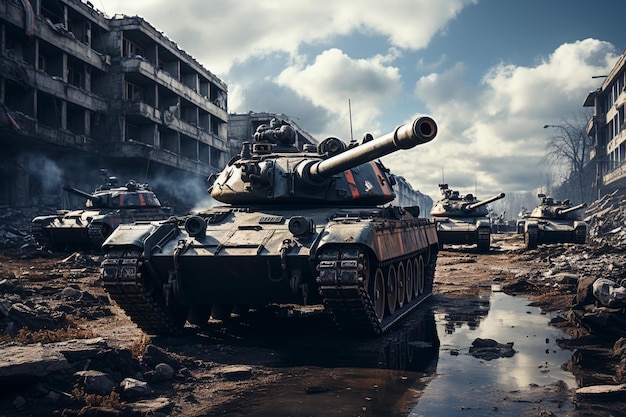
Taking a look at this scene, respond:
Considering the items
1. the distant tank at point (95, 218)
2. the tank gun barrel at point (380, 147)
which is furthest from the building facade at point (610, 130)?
the tank gun barrel at point (380, 147)

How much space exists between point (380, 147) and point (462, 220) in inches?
691

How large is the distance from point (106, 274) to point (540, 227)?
19.4 m

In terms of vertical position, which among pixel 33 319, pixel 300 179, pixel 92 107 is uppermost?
pixel 92 107

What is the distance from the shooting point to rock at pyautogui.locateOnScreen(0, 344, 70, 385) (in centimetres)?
536

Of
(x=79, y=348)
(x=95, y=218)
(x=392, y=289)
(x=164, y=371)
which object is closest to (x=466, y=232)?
(x=95, y=218)

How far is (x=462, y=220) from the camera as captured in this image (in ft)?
81.1

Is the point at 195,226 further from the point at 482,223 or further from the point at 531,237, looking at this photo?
the point at 531,237

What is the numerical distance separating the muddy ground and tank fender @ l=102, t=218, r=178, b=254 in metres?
1.26

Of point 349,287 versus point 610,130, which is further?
point 610,130

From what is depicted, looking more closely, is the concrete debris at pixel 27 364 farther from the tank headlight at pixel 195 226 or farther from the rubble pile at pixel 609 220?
the rubble pile at pixel 609 220

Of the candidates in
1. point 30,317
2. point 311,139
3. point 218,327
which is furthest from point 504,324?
point 311,139

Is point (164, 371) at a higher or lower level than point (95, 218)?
lower

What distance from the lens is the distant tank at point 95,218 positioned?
19578 mm

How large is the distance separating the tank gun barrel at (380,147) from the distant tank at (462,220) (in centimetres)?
1441
